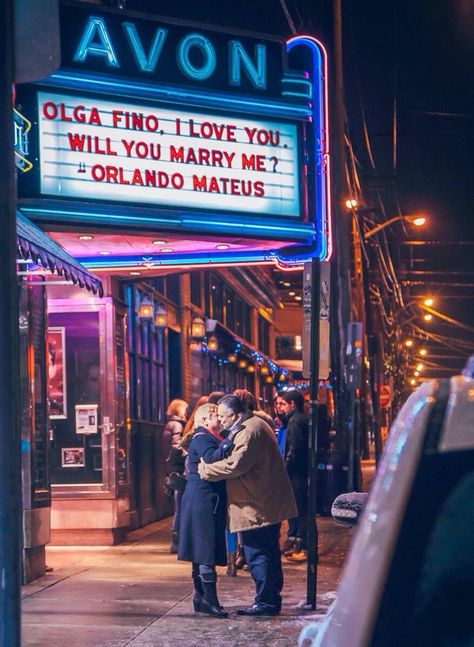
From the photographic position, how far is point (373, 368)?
44.2 m

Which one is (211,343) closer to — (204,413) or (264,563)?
(204,413)

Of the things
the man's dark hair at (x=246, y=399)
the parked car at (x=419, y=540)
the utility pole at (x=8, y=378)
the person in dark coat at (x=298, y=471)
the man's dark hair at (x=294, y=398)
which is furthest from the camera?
the man's dark hair at (x=294, y=398)

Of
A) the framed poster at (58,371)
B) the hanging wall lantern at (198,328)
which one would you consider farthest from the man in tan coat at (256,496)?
the hanging wall lantern at (198,328)

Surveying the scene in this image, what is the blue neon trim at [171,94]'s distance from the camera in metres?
11.2

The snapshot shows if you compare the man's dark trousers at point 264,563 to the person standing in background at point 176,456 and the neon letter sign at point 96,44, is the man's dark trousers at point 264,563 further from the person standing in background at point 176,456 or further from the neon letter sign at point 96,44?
the neon letter sign at point 96,44

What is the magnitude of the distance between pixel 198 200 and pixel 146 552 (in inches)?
189

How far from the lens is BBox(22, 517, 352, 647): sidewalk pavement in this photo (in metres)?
8.27

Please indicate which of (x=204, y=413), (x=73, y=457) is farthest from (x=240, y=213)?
(x=73, y=457)

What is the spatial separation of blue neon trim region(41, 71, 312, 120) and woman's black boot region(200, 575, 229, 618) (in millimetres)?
5153

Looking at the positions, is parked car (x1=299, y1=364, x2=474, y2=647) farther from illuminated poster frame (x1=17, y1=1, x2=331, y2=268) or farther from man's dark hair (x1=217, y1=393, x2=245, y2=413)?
illuminated poster frame (x1=17, y1=1, x2=331, y2=268)

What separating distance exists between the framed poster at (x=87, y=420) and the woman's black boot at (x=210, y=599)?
6.30 meters

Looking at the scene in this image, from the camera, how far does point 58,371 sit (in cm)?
1524

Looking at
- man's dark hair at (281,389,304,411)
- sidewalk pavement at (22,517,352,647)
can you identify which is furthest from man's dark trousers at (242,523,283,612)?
man's dark hair at (281,389,304,411)

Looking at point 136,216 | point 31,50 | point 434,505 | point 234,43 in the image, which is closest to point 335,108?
point 234,43
